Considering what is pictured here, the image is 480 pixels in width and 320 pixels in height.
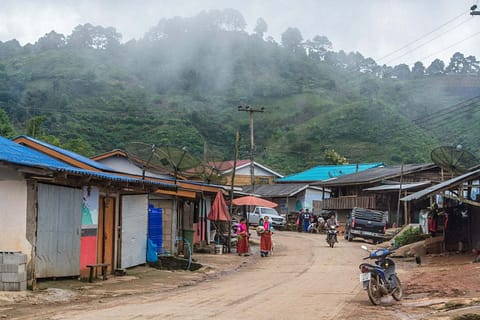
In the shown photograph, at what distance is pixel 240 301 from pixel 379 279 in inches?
111

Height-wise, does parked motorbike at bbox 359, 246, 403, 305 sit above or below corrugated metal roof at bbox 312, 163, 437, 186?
below

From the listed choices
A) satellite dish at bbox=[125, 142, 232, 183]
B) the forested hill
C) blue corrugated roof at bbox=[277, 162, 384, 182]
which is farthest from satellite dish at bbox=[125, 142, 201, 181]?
→ blue corrugated roof at bbox=[277, 162, 384, 182]

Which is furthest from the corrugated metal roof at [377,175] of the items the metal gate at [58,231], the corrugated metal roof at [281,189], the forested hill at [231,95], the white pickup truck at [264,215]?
the metal gate at [58,231]

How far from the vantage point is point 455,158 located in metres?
25.9

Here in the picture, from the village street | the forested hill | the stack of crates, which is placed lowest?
the village street

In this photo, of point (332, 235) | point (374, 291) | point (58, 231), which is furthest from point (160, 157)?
point (374, 291)

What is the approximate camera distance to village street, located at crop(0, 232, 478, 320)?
35.1 ft

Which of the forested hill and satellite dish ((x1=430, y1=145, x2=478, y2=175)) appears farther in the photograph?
the forested hill

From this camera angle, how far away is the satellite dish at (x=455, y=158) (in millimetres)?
25711

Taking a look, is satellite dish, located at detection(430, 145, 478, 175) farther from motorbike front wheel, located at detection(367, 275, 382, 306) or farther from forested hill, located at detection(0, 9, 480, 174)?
forested hill, located at detection(0, 9, 480, 174)

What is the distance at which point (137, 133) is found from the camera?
2753 inches

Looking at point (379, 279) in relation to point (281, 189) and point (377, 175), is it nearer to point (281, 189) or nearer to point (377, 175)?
point (377, 175)

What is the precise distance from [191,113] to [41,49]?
153 ft

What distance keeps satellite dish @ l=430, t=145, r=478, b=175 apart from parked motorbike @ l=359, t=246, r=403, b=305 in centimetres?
1367
